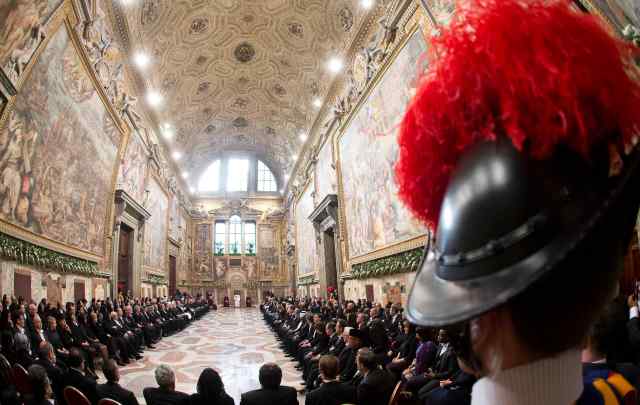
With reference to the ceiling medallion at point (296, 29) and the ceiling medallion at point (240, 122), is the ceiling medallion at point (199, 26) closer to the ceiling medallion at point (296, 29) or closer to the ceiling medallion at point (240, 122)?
the ceiling medallion at point (296, 29)

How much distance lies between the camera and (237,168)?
117 feet

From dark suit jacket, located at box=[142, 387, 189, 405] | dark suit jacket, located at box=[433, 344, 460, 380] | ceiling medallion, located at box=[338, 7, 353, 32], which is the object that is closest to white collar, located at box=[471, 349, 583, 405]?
dark suit jacket, located at box=[142, 387, 189, 405]

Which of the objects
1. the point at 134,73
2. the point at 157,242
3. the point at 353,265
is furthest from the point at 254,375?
the point at 157,242

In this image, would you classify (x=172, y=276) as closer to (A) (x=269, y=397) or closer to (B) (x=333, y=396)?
(A) (x=269, y=397)

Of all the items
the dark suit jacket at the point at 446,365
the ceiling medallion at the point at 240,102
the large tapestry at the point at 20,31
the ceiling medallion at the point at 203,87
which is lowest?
the dark suit jacket at the point at 446,365

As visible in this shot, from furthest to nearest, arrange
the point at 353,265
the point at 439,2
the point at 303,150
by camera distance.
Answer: the point at 303,150 < the point at 353,265 < the point at 439,2

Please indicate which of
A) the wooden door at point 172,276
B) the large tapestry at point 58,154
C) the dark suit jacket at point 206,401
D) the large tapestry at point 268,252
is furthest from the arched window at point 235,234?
the dark suit jacket at point 206,401

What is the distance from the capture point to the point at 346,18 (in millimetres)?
13945

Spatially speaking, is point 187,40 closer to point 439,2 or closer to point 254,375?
point 439,2

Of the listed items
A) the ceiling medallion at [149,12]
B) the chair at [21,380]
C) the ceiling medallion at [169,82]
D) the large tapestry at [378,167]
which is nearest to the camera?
the chair at [21,380]

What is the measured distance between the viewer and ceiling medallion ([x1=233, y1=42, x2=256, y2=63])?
1876 centimetres

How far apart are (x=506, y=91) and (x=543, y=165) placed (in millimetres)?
175

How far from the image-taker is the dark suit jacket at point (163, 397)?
352cm

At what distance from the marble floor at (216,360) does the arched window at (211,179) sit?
71.9 ft
